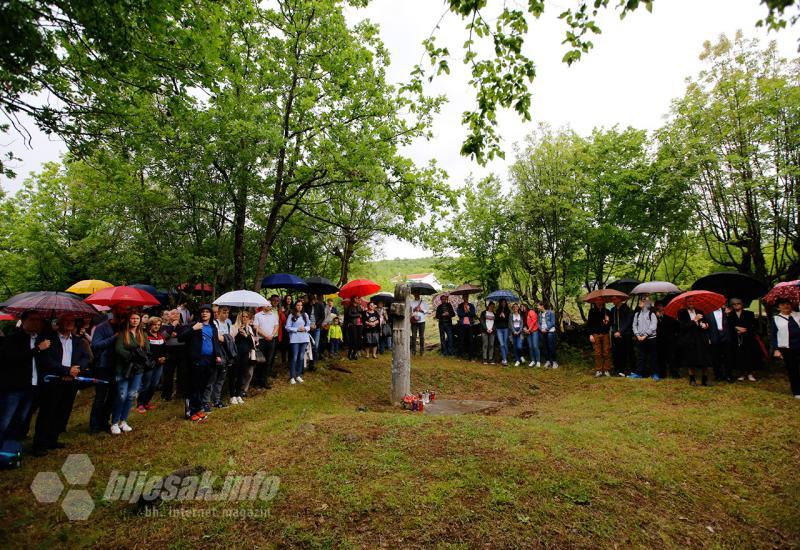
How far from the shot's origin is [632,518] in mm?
4188

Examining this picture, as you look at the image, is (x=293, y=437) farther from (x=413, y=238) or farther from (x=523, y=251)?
(x=523, y=251)

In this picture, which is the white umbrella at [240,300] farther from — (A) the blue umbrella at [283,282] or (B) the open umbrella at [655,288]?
(B) the open umbrella at [655,288]

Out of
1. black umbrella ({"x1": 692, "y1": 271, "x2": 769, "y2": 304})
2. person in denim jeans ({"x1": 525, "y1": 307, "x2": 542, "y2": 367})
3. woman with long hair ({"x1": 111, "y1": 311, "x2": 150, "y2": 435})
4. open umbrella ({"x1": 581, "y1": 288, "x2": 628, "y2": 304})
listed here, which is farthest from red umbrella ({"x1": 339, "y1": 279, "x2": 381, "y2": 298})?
black umbrella ({"x1": 692, "y1": 271, "x2": 769, "y2": 304})

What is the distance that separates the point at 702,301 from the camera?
29.9ft

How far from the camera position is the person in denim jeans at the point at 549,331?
13.0m

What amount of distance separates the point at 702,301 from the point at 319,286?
10.7 m

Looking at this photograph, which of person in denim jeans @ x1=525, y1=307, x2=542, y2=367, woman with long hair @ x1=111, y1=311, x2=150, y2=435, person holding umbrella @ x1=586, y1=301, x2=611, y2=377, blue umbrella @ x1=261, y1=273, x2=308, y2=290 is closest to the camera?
woman with long hair @ x1=111, y1=311, x2=150, y2=435

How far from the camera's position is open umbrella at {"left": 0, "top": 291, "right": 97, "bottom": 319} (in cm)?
543

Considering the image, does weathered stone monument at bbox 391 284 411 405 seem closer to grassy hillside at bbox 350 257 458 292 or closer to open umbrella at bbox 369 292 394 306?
open umbrella at bbox 369 292 394 306

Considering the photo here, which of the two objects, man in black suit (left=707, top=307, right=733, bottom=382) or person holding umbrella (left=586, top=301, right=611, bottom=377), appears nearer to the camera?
man in black suit (left=707, top=307, right=733, bottom=382)

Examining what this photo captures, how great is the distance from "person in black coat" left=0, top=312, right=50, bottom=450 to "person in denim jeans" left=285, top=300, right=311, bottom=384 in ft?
16.1

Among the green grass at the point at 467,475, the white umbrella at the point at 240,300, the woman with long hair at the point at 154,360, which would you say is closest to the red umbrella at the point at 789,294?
the green grass at the point at 467,475

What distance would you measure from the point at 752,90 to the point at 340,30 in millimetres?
12028

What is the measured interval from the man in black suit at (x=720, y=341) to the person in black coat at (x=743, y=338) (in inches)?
8.0
